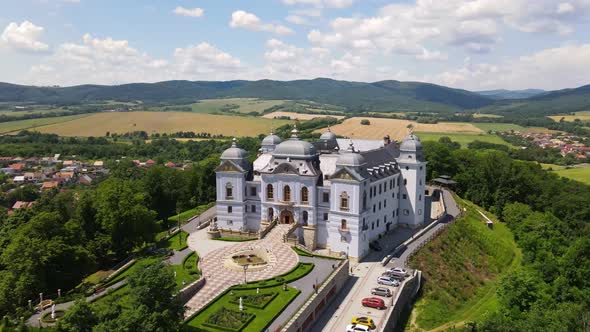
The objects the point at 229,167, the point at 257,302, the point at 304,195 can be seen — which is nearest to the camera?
the point at 257,302

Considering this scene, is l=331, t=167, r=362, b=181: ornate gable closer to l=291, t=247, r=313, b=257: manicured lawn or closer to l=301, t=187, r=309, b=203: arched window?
l=301, t=187, r=309, b=203: arched window

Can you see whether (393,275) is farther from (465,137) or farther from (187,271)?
(465,137)

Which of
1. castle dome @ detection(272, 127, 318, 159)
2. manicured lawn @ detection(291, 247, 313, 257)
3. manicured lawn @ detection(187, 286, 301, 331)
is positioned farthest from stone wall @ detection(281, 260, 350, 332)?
castle dome @ detection(272, 127, 318, 159)

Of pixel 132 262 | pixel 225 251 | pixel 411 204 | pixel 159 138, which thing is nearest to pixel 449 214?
pixel 411 204

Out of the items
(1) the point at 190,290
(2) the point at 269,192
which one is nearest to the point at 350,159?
(2) the point at 269,192

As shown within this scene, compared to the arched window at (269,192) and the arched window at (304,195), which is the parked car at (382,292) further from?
the arched window at (269,192)
